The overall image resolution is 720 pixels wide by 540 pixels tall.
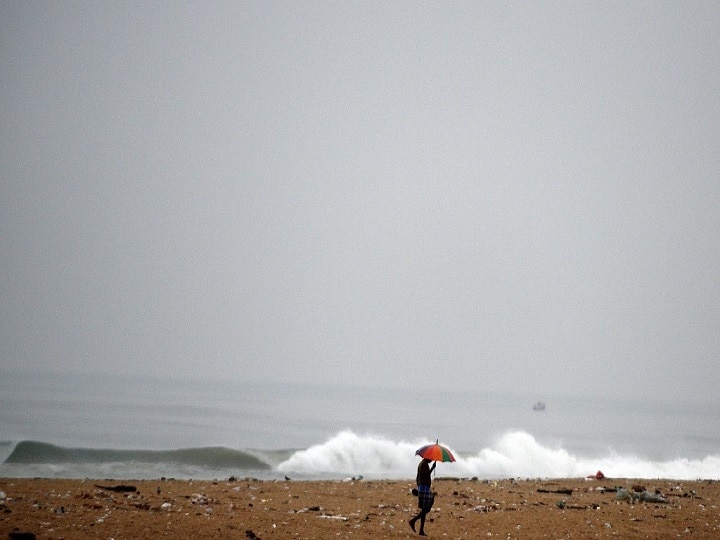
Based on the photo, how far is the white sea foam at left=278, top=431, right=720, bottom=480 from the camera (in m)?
34.0

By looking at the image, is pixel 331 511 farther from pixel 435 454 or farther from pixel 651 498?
pixel 651 498

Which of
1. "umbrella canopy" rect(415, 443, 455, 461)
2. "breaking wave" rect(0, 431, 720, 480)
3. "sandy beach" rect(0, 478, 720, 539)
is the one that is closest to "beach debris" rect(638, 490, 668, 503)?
"sandy beach" rect(0, 478, 720, 539)

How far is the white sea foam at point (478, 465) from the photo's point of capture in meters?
34.0

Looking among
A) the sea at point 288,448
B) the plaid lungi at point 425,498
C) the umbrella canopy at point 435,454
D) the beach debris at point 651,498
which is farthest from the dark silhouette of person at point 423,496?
the sea at point 288,448

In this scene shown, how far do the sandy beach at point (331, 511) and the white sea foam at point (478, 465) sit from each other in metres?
11.4

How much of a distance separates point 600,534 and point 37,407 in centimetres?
8302

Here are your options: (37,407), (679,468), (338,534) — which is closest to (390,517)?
(338,534)

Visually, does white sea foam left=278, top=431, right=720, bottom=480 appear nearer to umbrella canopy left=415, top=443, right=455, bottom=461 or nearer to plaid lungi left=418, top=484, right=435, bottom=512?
umbrella canopy left=415, top=443, right=455, bottom=461

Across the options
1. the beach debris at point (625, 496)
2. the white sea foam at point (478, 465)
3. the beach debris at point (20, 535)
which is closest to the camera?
the beach debris at point (20, 535)

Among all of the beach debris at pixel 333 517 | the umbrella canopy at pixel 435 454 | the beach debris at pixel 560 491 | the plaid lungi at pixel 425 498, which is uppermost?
the umbrella canopy at pixel 435 454

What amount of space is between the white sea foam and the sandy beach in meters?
11.4

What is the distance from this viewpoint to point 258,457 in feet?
113

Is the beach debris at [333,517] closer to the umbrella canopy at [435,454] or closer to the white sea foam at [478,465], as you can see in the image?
the umbrella canopy at [435,454]

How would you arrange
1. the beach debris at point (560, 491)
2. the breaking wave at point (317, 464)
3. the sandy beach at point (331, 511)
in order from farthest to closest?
the breaking wave at point (317, 464), the beach debris at point (560, 491), the sandy beach at point (331, 511)
